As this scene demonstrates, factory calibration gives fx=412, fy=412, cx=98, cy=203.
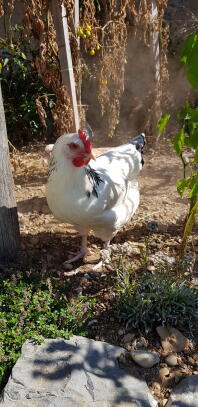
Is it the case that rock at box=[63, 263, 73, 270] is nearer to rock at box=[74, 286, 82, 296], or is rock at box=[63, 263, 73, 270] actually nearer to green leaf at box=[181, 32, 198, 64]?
rock at box=[74, 286, 82, 296]

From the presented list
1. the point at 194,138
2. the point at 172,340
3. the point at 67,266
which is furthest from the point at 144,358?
the point at 194,138

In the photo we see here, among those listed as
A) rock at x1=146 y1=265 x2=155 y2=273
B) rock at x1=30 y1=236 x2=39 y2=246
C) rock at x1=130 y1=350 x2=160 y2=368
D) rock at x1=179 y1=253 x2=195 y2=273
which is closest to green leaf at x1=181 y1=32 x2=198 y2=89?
rock at x1=179 y1=253 x2=195 y2=273

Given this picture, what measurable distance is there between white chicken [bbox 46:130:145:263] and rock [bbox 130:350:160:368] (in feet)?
3.03

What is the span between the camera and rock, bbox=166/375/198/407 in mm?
2080

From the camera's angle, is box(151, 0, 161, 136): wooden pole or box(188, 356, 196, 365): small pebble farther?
box(151, 0, 161, 136): wooden pole

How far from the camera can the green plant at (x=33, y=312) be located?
234cm

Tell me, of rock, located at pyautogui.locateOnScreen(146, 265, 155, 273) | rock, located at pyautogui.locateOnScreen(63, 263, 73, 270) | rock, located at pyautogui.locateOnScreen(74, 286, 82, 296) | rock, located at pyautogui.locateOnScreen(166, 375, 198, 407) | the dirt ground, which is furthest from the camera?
A: rock, located at pyautogui.locateOnScreen(63, 263, 73, 270)

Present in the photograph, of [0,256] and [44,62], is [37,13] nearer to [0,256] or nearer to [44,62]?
[44,62]

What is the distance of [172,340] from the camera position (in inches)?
95.8

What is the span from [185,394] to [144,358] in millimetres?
285

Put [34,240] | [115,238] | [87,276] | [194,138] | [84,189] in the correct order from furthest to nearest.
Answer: [115,238], [34,240], [87,276], [84,189], [194,138]

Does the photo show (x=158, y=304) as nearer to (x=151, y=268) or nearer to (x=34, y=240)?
(x=151, y=268)

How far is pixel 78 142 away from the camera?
8.54ft

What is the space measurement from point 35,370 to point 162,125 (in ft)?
4.70
